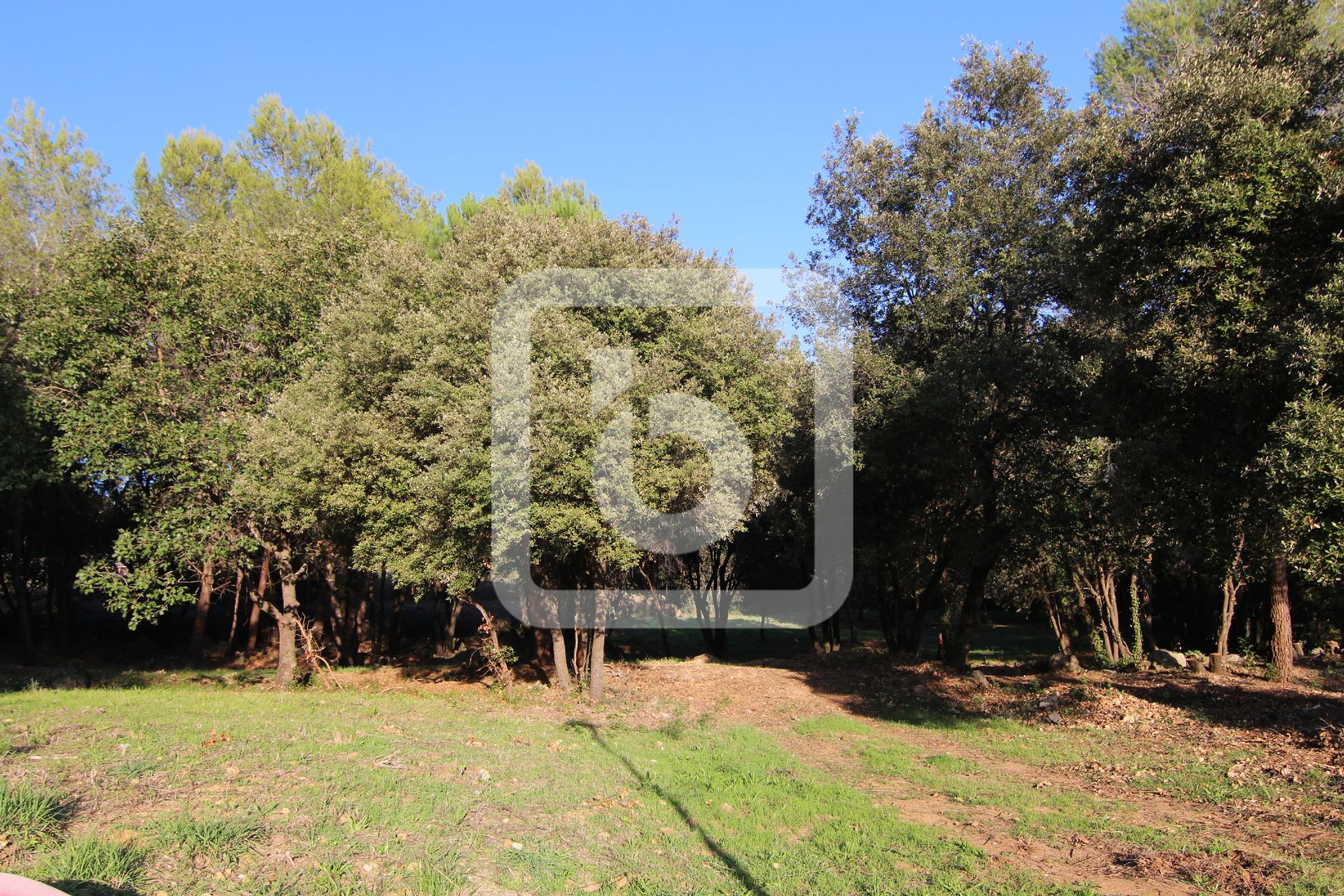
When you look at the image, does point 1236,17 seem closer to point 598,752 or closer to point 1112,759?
point 1112,759

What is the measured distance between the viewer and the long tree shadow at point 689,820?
740 cm

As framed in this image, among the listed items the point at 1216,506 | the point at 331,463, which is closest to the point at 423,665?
the point at 331,463

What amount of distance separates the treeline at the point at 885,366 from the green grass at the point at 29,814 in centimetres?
818

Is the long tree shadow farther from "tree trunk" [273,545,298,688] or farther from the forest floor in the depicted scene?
"tree trunk" [273,545,298,688]

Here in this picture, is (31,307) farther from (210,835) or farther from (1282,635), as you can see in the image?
(1282,635)

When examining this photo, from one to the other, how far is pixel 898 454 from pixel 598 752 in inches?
387

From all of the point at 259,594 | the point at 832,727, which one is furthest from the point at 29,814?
the point at 259,594

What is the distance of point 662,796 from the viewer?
10.1 metres

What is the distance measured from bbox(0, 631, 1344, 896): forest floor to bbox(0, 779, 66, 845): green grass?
2 cm

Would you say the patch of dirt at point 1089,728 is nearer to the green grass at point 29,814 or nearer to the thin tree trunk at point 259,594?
the green grass at point 29,814

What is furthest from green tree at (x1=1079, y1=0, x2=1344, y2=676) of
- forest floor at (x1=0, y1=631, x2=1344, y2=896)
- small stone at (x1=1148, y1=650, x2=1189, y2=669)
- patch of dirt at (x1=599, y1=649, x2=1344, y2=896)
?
small stone at (x1=1148, y1=650, x2=1189, y2=669)

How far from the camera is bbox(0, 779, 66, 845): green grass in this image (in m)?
6.01

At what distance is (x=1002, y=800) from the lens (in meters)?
10.2

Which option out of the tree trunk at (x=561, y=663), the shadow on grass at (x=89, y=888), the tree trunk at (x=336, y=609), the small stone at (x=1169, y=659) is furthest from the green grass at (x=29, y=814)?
the small stone at (x=1169, y=659)
